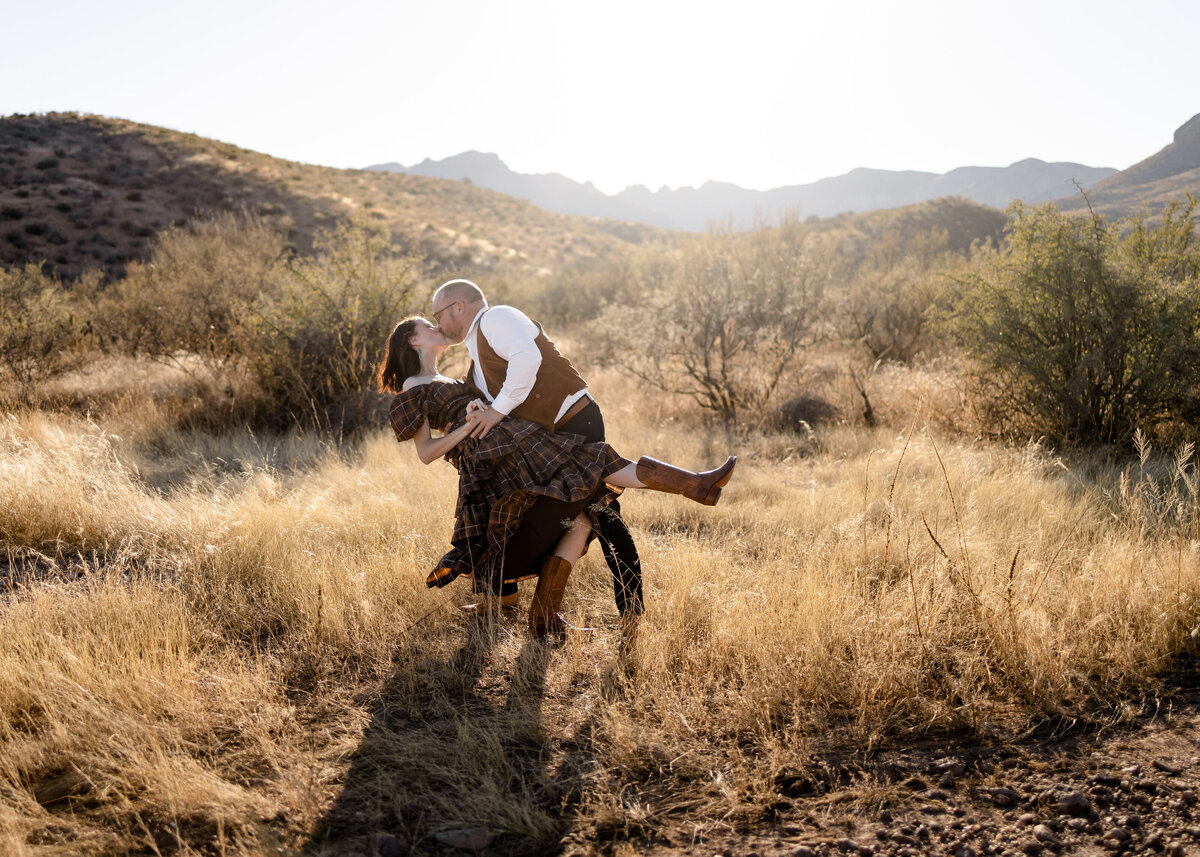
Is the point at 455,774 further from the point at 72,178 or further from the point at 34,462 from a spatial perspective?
the point at 72,178

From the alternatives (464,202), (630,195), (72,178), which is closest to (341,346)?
(72,178)

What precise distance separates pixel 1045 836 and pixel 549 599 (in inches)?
79.1

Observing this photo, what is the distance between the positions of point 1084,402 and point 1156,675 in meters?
3.71

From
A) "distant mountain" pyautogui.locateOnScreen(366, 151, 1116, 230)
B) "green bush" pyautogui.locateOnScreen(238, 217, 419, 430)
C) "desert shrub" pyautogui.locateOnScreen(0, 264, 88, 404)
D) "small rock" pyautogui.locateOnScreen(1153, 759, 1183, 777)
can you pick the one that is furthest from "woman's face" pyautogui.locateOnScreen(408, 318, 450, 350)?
"distant mountain" pyautogui.locateOnScreen(366, 151, 1116, 230)

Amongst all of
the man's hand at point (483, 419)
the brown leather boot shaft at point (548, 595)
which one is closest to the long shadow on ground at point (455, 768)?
the brown leather boot shaft at point (548, 595)

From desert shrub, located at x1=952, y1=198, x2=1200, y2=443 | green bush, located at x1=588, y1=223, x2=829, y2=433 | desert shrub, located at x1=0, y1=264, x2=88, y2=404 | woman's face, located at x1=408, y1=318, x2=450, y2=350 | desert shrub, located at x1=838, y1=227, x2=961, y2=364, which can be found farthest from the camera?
desert shrub, located at x1=838, y1=227, x2=961, y2=364

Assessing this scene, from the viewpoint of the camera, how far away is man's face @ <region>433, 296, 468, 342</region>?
3.25 meters

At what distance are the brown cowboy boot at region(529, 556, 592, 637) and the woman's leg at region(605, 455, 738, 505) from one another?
474 millimetres

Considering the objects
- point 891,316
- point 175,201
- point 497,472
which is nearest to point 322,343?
point 497,472

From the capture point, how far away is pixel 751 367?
8.90 metres

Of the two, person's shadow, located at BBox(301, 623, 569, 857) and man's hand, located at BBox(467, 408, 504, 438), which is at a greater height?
man's hand, located at BBox(467, 408, 504, 438)

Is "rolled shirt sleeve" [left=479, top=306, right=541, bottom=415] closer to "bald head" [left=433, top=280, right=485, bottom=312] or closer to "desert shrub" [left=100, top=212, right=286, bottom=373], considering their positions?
"bald head" [left=433, top=280, right=485, bottom=312]

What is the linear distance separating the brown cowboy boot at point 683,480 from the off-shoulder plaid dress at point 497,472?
4.7 inches

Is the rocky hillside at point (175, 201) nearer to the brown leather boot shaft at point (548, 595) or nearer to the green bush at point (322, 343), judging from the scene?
the green bush at point (322, 343)
